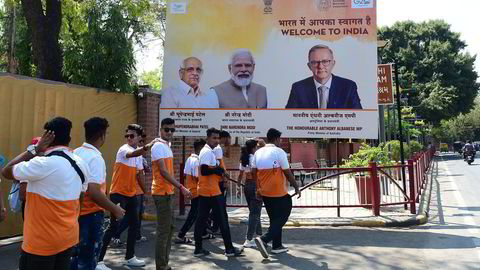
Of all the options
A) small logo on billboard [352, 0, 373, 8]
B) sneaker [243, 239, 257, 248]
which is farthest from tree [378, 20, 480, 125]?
sneaker [243, 239, 257, 248]

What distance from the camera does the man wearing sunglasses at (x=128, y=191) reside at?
584 cm

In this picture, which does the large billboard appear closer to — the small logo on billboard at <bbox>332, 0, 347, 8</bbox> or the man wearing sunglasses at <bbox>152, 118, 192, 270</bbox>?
the small logo on billboard at <bbox>332, 0, 347, 8</bbox>

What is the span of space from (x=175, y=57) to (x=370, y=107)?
13.8ft

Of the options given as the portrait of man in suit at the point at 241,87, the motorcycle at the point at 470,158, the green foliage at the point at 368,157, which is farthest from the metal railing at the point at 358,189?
the motorcycle at the point at 470,158

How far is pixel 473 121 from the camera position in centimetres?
8900

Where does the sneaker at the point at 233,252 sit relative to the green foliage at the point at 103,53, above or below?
below

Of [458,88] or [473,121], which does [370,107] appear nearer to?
[458,88]

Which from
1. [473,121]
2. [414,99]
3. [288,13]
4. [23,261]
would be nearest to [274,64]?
[288,13]

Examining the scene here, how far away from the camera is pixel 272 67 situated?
9305mm

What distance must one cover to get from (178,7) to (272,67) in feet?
8.18

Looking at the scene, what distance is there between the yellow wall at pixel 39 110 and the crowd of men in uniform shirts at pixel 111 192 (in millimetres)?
2182

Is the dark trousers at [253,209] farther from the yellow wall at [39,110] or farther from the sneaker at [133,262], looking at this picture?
the yellow wall at [39,110]

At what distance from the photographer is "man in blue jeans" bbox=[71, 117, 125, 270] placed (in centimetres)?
400

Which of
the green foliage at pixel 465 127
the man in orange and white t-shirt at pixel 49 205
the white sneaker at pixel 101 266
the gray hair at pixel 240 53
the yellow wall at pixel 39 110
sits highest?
the green foliage at pixel 465 127
